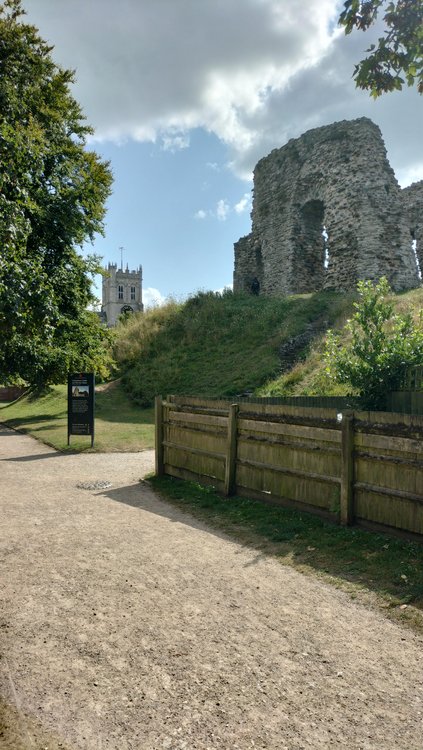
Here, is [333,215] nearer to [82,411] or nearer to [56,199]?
[56,199]

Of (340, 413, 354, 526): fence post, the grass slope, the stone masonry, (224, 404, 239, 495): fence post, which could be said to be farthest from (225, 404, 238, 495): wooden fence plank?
the stone masonry

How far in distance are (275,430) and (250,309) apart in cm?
2173

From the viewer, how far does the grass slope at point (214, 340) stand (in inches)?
931

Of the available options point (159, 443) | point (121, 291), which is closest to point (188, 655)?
point (159, 443)

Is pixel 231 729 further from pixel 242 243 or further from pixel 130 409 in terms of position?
pixel 242 243

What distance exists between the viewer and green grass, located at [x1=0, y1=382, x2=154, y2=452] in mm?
16875

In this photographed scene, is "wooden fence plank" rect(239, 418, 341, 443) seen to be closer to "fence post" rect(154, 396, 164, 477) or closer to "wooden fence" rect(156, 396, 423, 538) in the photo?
"wooden fence" rect(156, 396, 423, 538)

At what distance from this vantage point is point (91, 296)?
72.8ft

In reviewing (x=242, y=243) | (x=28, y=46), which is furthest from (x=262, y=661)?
(x=242, y=243)

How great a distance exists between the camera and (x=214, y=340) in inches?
1101

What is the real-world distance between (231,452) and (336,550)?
3143 millimetres

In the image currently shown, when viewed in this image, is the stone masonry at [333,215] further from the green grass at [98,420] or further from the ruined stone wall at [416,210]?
the green grass at [98,420]

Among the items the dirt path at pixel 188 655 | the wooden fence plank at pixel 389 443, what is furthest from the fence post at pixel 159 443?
the wooden fence plank at pixel 389 443

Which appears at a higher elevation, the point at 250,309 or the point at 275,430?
the point at 250,309
